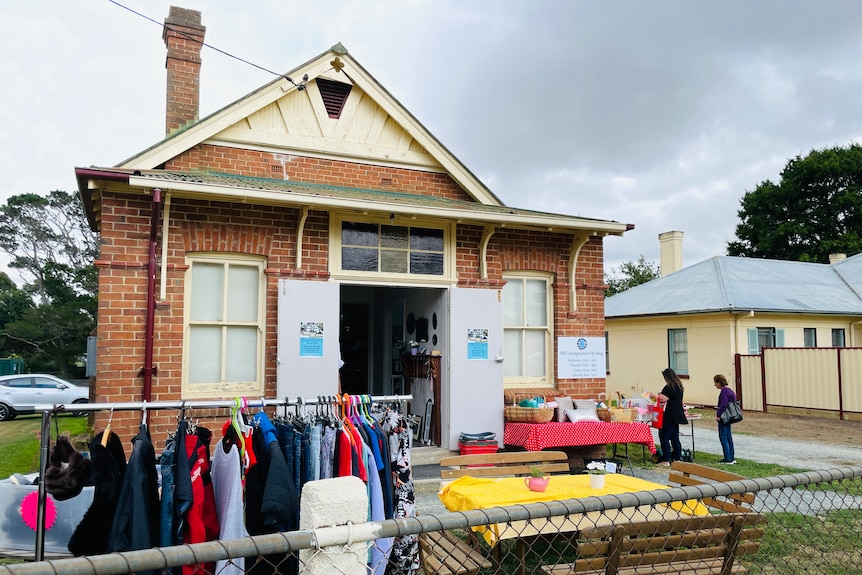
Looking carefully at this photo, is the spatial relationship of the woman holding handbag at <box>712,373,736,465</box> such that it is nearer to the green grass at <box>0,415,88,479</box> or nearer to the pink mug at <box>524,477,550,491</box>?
the pink mug at <box>524,477,550,491</box>

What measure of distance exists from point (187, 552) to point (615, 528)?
2515 millimetres

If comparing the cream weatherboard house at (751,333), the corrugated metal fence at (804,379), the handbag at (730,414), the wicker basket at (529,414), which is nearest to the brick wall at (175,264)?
the wicker basket at (529,414)

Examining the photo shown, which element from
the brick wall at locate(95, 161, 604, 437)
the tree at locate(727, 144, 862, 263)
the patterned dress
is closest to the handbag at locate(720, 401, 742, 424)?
the brick wall at locate(95, 161, 604, 437)

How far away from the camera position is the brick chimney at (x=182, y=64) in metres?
11.0

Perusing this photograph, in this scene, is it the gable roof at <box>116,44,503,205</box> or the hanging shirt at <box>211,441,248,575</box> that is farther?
the gable roof at <box>116,44,503,205</box>

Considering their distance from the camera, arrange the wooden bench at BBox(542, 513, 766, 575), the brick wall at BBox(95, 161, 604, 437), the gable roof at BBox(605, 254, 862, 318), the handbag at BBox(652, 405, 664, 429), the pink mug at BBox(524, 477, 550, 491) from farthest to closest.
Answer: the gable roof at BBox(605, 254, 862, 318) < the handbag at BBox(652, 405, 664, 429) < the brick wall at BBox(95, 161, 604, 437) < the pink mug at BBox(524, 477, 550, 491) < the wooden bench at BBox(542, 513, 766, 575)

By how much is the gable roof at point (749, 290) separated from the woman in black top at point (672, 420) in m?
10.2

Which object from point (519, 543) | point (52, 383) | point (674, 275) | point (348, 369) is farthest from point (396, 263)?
point (674, 275)

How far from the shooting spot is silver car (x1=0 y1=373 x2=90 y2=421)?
63.9 feet

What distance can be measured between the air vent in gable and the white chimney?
2078 centimetres

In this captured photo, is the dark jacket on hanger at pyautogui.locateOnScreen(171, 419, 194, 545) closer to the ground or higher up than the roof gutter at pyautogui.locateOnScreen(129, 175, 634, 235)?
closer to the ground

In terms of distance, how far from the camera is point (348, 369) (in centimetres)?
1261

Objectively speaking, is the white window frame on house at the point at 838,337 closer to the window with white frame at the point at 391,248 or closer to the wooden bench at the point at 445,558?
the window with white frame at the point at 391,248

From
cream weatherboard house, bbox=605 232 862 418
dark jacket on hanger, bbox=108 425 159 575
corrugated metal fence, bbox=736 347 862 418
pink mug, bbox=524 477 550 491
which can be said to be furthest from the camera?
cream weatherboard house, bbox=605 232 862 418
